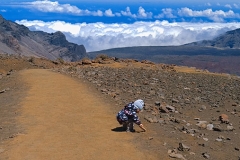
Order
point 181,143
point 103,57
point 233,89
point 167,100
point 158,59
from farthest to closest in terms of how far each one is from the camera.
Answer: point 158,59
point 103,57
point 233,89
point 167,100
point 181,143

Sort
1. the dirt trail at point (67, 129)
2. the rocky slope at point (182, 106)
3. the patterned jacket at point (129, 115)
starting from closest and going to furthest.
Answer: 1. the dirt trail at point (67, 129)
2. the rocky slope at point (182, 106)
3. the patterned jacket at point (129, 115)

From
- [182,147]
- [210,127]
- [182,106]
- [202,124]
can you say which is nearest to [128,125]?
[182,147]

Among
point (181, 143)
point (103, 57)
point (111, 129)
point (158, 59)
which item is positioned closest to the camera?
point (181, 143)

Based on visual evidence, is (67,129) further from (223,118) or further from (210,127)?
(223,118)

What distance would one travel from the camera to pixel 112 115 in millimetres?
16859

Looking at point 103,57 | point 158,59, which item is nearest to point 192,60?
point 158,59

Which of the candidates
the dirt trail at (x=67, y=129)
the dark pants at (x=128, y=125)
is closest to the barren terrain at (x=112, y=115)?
the dirt trail at (x=67, y=129)

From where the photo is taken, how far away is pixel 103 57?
36844mm

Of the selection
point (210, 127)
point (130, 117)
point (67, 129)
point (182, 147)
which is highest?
point (130, 117)

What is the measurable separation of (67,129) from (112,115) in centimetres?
283

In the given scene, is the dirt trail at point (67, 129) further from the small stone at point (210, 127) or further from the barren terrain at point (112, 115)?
the small stone at point (210, 127)

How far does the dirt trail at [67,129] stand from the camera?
39.3ft

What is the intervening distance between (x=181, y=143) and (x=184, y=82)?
46.3 ft

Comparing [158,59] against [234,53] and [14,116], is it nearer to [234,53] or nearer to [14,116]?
[234,53]
